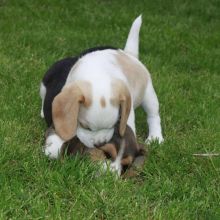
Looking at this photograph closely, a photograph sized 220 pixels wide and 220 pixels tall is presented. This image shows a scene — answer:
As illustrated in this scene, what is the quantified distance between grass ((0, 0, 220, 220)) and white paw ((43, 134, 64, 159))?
0.07 m

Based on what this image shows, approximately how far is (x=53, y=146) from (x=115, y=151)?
1.75 ft

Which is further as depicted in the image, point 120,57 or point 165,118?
point 165,118

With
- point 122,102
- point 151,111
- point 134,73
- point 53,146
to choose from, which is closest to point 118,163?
point 122,102

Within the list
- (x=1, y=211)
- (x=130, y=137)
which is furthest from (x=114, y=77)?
(x=1, y=211)

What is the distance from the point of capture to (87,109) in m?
4.62

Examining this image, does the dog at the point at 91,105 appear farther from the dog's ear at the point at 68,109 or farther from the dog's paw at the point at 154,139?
the dog's paw at the point at 154,139

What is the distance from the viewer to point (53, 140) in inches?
197

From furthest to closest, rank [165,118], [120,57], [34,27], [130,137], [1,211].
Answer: [34,27]
[165,118]
[120,57]
[130,137]
[1,211]

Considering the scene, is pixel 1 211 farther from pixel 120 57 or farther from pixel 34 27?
pixel 34 27

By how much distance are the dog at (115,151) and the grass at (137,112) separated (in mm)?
102

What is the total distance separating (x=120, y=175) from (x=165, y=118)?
167 centimetres

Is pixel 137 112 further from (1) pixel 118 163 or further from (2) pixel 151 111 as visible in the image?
(1) pixel 118 163

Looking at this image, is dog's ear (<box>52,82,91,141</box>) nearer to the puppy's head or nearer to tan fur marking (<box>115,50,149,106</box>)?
the puppy's head

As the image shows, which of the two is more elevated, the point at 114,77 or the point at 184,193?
the point at 114,77
